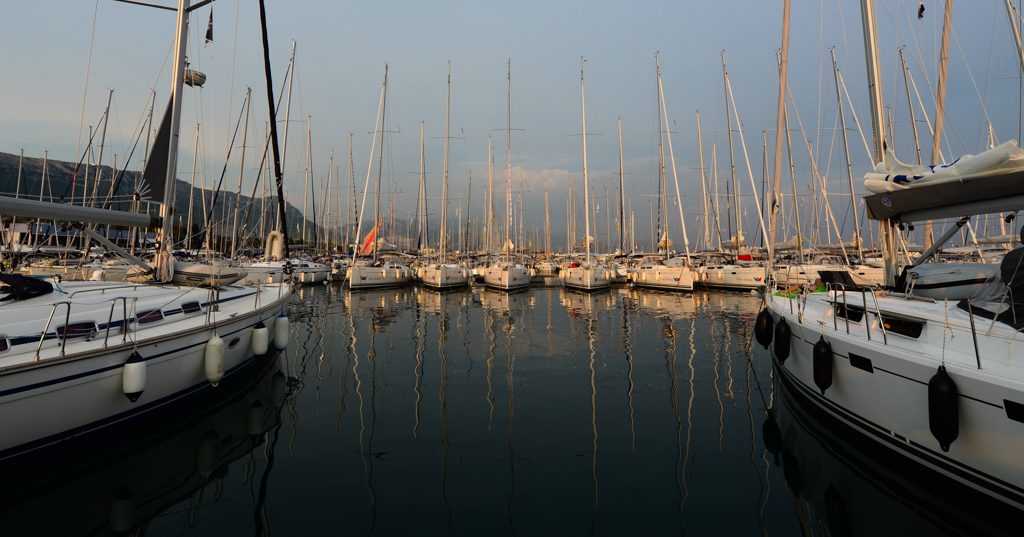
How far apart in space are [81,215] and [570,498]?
25.9ft

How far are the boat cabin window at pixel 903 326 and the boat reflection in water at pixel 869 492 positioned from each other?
135 centimetres

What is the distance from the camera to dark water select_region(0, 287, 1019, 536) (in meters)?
4.06

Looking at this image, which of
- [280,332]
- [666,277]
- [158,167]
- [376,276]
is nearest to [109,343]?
[280,332]

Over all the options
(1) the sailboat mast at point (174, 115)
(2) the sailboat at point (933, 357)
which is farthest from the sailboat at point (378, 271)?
(2) the sailboat at point (933, 357)

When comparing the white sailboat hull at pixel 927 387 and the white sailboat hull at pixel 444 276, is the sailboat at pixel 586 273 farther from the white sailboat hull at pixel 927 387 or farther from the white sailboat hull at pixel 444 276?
the white sailboat hull at pixel 927 387

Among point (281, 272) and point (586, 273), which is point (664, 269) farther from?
point (281, 272)

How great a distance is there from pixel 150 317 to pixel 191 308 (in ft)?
3.30

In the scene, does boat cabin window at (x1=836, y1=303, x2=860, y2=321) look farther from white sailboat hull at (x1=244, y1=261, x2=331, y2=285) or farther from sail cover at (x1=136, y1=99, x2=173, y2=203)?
white sailboat hull at (x1=244, y1=261, x2=331, y2=285)

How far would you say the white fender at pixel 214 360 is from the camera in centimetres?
641

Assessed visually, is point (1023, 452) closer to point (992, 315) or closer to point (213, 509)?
point (992, 315)

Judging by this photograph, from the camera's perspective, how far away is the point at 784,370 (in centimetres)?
841

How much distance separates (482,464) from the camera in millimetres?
5105

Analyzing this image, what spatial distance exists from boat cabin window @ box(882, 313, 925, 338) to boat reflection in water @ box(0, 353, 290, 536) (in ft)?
24.0

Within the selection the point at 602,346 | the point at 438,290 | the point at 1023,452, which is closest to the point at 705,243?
the point at 438,290
